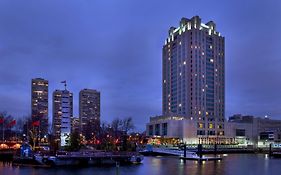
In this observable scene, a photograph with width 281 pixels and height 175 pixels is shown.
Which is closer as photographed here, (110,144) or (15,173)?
(15,173)

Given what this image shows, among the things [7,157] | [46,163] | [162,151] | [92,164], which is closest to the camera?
[46,163]

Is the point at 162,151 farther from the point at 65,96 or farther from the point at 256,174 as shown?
the point at 256,174

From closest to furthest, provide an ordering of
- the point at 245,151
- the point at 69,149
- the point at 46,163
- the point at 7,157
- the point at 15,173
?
the point at 15,173
the point at 46,163
the point at 69,149
the point at 7,157
the point at 245,151

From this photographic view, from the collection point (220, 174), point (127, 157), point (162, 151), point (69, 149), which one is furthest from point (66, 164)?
point (162, 151)

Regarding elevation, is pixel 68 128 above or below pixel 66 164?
above

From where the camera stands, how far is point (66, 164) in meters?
86.2

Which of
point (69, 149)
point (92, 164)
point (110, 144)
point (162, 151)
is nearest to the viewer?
point (92, 164)

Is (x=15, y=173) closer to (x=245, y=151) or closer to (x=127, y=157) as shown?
(x=127, y=157)

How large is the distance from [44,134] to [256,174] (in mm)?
143049

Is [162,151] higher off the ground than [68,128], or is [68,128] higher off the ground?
[68,128]

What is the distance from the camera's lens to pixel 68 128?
10238 cm

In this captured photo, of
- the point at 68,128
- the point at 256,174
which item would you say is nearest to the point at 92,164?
the point at 68,128

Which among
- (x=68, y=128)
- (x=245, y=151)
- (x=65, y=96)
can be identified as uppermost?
(x=65, y=96)

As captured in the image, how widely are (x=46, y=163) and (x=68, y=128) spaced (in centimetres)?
1948
